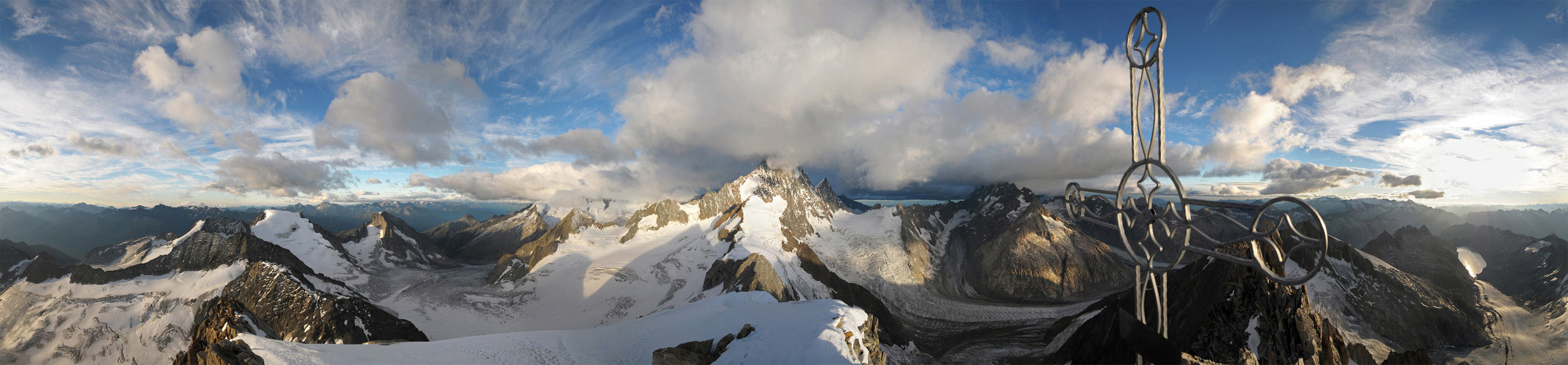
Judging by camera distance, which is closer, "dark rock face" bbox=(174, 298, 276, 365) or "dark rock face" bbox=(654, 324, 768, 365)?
"dark rock face" bbox=(174, 298, 276, 365)

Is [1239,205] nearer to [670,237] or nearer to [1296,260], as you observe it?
[1296,260]

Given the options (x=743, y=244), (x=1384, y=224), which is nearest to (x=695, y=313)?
(x=743, y=244)

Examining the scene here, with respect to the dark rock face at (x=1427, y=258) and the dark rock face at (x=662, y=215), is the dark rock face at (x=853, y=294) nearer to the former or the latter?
the dark rock face at (x=662, y=215)

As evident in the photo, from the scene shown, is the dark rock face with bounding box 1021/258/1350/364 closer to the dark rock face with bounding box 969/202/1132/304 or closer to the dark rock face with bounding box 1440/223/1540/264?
the dark rock face with bounding box 969/202/1132/304

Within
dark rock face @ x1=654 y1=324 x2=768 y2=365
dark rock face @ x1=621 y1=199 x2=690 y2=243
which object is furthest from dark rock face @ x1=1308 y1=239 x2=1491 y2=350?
dark rock face @ x1=621 y1=199 x2=690 y2=243

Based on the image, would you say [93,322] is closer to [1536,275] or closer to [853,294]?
[853,294]
